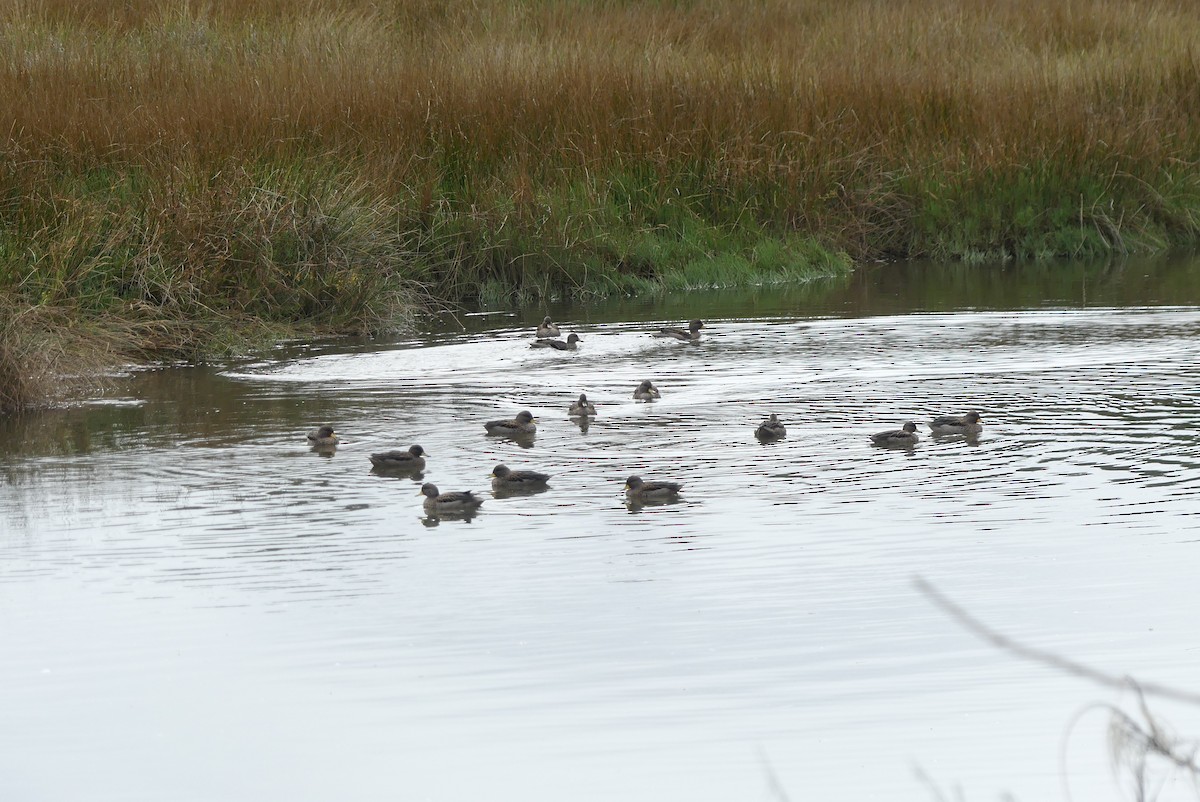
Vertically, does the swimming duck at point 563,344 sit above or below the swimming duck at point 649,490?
above

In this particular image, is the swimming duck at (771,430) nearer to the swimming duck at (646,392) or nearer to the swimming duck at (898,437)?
the swimming duck at (898,437)

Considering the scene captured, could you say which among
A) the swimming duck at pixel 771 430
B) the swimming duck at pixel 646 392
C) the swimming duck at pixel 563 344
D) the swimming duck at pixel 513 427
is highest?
the swimming duck at pixel 563 344

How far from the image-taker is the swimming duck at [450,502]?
8.96 m

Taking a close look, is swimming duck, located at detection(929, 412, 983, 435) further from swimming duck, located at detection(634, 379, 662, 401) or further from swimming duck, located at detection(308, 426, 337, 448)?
swimming duck, located at detection(308, 426, 337, 448)

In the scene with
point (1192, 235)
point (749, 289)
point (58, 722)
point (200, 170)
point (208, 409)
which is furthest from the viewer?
point (1192, 235)

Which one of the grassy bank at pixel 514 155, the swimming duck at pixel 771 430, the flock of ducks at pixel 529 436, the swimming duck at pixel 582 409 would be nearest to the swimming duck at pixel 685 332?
the flock of ducks at pixel 529 436

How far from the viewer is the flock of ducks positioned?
896cm

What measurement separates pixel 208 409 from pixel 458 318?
489cm

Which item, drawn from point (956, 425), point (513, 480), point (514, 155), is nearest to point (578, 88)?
point (514, 155)

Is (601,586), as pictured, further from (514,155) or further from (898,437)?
(514,155)

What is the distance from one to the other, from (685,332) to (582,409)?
11.2ft

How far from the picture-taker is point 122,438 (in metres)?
11.1

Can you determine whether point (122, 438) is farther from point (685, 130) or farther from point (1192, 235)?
point (1192, 235)

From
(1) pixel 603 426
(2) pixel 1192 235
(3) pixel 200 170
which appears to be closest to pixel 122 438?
(1) pixel 603 426
